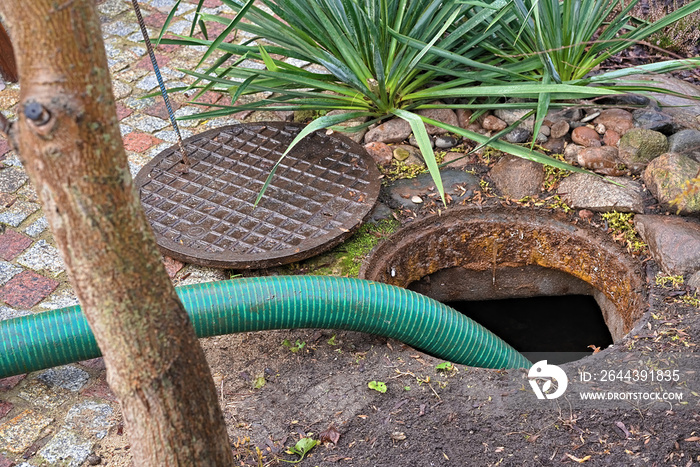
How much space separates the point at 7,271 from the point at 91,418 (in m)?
1.02

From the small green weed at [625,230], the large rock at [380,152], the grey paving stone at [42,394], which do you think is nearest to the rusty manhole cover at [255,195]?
the large rock at [380,152]

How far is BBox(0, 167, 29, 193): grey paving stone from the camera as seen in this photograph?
3.62 metres

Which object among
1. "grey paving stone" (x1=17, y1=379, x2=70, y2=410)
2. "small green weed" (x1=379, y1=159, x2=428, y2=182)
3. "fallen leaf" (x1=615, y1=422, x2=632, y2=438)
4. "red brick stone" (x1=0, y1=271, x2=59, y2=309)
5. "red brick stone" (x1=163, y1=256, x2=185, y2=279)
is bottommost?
"fallen leaf" (x1=615, y1=422, x2=632, y2=438)

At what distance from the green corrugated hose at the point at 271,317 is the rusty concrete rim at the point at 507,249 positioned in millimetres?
417

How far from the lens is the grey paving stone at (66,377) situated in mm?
2682

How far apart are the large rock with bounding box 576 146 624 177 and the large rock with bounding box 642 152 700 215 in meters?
0.15

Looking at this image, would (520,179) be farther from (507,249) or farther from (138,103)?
(138,103)

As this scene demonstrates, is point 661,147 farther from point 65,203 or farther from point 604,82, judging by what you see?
point 65,203

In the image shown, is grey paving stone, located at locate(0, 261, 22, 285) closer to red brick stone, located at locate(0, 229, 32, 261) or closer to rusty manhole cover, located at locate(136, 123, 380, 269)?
red brick stone, located at locate(0, 229, 32, 261)

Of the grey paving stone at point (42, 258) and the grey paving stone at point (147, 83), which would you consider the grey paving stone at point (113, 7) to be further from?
the grey paving stone at point (42, 258)

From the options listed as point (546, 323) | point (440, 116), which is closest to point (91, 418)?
point (440, 116)

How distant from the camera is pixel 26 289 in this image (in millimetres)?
3066

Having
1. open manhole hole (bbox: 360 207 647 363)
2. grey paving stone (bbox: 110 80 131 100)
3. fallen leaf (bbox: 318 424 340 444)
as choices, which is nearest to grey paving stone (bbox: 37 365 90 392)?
fallen leaf (bbox: 318 424 340 444)

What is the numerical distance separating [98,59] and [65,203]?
0.29 metres
